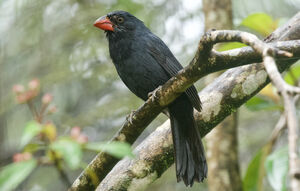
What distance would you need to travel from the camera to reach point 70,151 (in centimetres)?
146

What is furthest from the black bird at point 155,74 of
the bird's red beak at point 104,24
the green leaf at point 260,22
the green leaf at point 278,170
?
the green leaf at point 260,22

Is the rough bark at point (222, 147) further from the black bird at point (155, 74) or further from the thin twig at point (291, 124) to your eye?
the thin twig at point (291, 124)

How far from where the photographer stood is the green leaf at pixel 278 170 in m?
2.93

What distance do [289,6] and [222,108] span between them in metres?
2.68

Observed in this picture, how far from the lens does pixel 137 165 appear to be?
10.5ft

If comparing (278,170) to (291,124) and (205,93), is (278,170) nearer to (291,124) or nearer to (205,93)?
(205,93)

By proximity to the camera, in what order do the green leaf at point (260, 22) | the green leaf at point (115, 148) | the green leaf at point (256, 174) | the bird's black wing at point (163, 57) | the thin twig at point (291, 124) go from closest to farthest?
the thin twig at point (291, 124) → the green leaf at point (115, 148) → the bird's black wing at point (163, 57) → the green leaf at point (256, 174) → the green leaf at point (260, 22)

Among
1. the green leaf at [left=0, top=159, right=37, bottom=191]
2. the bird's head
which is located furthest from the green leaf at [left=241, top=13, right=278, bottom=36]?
the green leaf at [left=0, top=159, right=37, bottom=191]

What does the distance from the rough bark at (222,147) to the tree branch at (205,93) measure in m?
0.61

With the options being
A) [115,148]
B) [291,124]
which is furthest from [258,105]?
[291,124]

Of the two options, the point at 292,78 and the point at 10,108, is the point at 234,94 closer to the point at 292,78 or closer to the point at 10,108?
the point at 292,78

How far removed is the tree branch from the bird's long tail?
0.24 ft

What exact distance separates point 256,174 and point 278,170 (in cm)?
72

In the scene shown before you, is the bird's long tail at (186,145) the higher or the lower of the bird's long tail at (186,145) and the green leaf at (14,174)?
the lower
